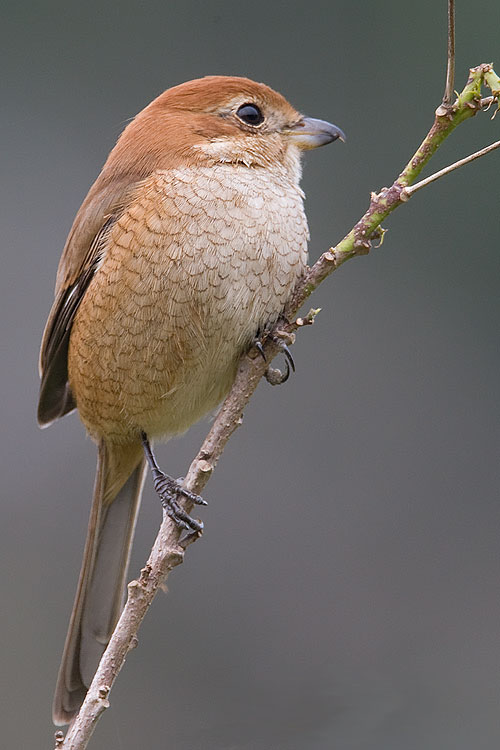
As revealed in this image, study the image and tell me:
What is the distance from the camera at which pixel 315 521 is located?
450 centimetres

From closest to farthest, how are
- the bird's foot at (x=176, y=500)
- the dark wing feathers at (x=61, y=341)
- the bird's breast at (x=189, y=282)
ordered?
the bird's foot at (x=176, y=500) < the bird's breast at (x=189, y=282) < the dark wing feathers at (x=61, y=341)

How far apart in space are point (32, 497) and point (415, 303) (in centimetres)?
216

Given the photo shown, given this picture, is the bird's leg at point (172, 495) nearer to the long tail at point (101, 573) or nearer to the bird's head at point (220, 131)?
the long tail at point (101, 573)

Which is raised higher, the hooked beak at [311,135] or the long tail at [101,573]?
the hooked beak at [311,135]

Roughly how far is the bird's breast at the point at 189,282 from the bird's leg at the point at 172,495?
20cm

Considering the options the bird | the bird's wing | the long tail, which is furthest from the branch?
the bird's wing

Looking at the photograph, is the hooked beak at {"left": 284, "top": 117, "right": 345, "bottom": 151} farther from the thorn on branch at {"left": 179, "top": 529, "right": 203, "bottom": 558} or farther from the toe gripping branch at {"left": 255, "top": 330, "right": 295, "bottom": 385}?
the thorn on branch at {"left": 179, "top": 529, "right": 203, "bottom": 558}

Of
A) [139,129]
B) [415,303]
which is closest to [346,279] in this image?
[415,303]

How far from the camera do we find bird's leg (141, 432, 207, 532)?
2.43 m

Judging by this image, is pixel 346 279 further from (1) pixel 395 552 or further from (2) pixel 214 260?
Answer: (2) pixel 214 260

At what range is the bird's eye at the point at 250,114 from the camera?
304 cm

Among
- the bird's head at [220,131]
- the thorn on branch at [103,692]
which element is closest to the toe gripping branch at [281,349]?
the bird's head at [220,131]

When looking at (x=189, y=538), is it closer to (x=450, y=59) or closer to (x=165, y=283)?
(x=165, y=283)

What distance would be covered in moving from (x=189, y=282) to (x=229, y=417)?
0.51 meters
